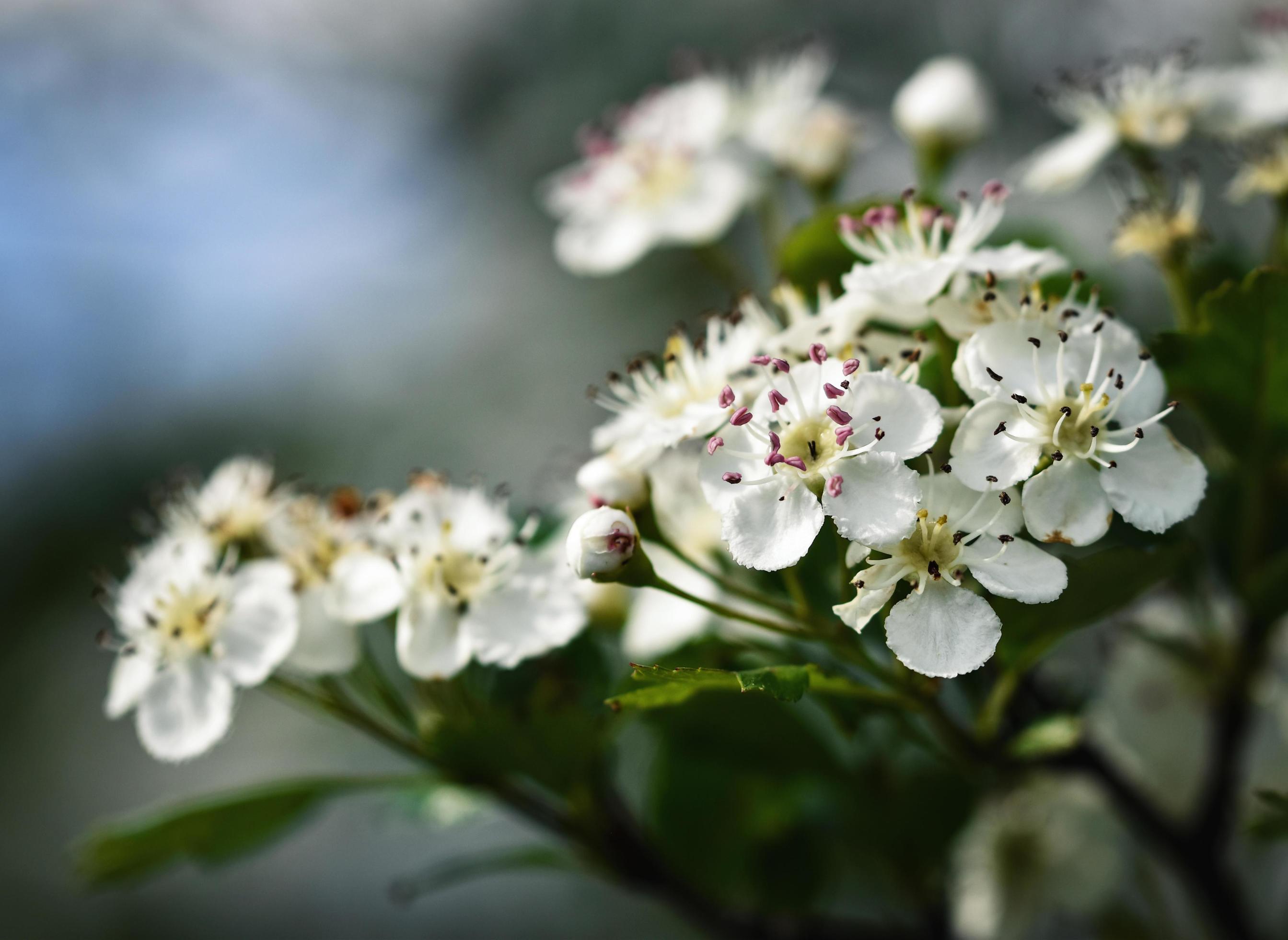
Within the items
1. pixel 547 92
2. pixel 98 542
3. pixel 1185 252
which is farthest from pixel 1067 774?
pixel 98 542

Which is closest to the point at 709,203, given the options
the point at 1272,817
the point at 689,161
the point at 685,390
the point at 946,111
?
the point at 689,161

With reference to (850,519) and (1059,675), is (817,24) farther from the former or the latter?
(850,519)

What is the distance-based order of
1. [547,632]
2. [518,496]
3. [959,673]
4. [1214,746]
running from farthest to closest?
[518,496], [1214,746], [547,632], [959,673]

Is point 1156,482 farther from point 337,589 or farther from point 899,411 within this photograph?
point 337,589

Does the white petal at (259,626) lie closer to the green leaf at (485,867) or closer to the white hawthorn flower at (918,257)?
the green leaf at (485,867)

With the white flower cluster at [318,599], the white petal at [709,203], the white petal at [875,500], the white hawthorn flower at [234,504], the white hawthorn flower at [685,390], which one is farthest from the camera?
the white petal at [709,203]

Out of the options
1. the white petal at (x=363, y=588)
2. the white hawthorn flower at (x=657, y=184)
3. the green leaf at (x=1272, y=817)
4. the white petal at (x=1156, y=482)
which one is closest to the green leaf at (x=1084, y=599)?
the white petal at (x=1156, y=482)

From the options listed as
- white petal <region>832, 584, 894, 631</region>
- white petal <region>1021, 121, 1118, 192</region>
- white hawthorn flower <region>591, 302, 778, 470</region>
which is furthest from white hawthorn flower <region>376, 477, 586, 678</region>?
white petal <region>1021, 121, 1118, 192</region>
